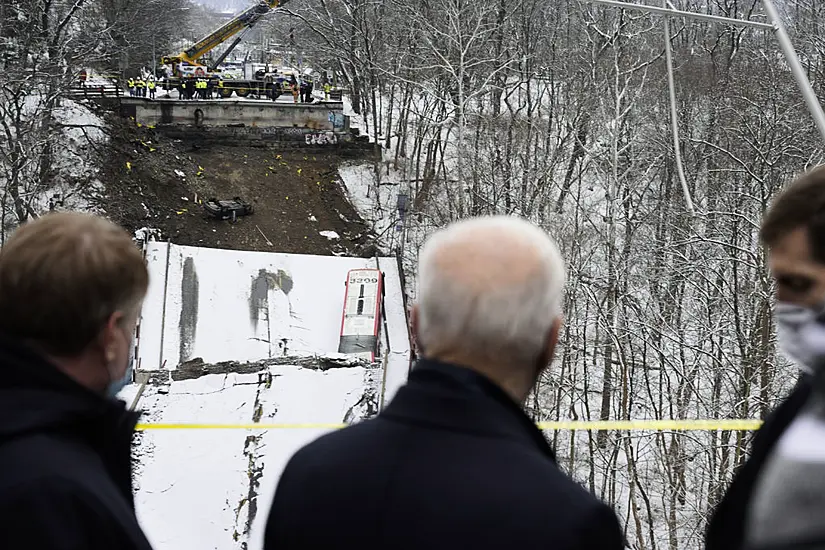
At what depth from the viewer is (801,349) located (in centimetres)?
156

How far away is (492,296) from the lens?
155cm

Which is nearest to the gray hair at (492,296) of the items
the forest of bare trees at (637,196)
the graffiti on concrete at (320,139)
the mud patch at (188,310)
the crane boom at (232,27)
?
the forest of bare trees at (637,196)

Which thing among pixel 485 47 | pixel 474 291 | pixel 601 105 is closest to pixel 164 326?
pixel 601 105

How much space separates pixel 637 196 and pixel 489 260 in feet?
68.4

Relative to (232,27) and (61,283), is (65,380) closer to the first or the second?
(61,283)

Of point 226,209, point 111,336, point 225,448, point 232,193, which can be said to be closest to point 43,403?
point 111,336

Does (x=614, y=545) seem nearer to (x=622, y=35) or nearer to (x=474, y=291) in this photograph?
(x=474, y=291)

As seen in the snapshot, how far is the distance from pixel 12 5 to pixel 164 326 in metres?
13.3

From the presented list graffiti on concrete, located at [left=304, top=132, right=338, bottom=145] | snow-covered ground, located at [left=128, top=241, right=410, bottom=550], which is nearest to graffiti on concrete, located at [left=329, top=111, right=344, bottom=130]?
graffiti on concrete, located at [left=304, top=132, right=338, bottom=145]

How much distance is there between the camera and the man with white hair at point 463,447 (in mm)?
1425

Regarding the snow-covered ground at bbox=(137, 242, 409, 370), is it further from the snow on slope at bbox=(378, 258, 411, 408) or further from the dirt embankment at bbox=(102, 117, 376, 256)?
the dirt embankment at bbox=(102, 117, 376, 256)

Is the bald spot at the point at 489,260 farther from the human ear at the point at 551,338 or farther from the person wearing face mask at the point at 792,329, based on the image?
the person wearing face mask at the point at 792,329

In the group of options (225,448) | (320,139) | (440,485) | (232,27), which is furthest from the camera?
(232,27)

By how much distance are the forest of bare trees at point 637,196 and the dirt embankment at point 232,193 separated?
2.40 m
